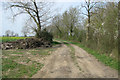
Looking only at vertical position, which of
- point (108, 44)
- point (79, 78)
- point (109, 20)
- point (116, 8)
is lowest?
point (79, 78)

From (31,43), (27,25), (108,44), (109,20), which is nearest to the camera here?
(109,20)

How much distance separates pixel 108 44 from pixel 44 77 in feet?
23.0

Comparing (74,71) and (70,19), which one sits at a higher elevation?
(70,19)

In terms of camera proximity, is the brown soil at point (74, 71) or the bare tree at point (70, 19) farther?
the bare tree at point (70, 19)

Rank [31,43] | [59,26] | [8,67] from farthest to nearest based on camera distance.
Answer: [59,26] → [31,43] → [8,67]

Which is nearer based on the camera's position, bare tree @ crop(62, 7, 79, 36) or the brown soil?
the brown soil

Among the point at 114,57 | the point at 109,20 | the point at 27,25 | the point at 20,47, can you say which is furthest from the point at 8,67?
the point at 27,25

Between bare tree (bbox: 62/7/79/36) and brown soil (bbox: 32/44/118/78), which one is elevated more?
bare tree (bbox: 62/7/79/36)

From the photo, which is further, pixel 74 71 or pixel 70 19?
pixel 70 19

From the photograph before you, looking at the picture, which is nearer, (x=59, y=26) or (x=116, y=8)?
(x=116, y=8)

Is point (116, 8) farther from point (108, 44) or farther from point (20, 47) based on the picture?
point (20, 47)

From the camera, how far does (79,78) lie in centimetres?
527

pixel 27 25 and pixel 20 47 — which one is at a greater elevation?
pixel 27 25

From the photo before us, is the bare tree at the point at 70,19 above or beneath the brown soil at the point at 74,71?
above
